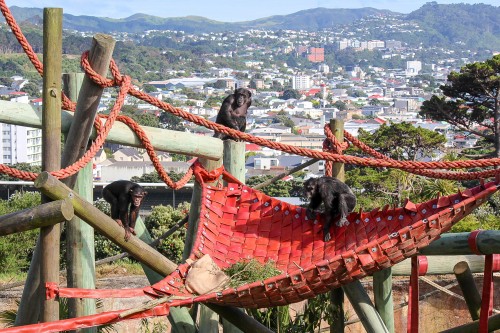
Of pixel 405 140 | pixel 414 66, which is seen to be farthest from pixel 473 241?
pixel 414 66

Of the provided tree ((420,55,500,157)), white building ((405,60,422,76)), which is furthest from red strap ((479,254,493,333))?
white building ((405,60,422,76))

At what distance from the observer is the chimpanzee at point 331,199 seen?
354 cm

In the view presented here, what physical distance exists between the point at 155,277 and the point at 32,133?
71.2 meters

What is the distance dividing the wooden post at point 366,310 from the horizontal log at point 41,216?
1.20 m

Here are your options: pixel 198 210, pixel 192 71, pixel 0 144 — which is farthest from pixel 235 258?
pixel 192 71

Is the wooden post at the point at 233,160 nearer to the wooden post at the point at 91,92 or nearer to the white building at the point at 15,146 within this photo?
the wooden post at the point at 91,92

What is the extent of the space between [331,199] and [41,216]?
1.39 metres

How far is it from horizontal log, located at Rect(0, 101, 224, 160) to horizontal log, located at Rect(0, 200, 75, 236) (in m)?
0.44

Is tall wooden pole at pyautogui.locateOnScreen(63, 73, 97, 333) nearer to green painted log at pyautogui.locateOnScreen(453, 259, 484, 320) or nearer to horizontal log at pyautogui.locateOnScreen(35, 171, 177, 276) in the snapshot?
horizontal log at pyautogui.locateOnScreen(35, 171, 177, 276)

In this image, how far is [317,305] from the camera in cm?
395

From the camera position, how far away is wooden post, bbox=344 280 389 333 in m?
3.40

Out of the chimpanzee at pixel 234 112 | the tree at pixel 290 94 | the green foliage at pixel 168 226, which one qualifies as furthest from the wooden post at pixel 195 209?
the tree at pixel 290 94

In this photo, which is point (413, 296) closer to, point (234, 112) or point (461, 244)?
point (461, 244)

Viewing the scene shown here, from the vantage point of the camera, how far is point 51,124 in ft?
9.21
